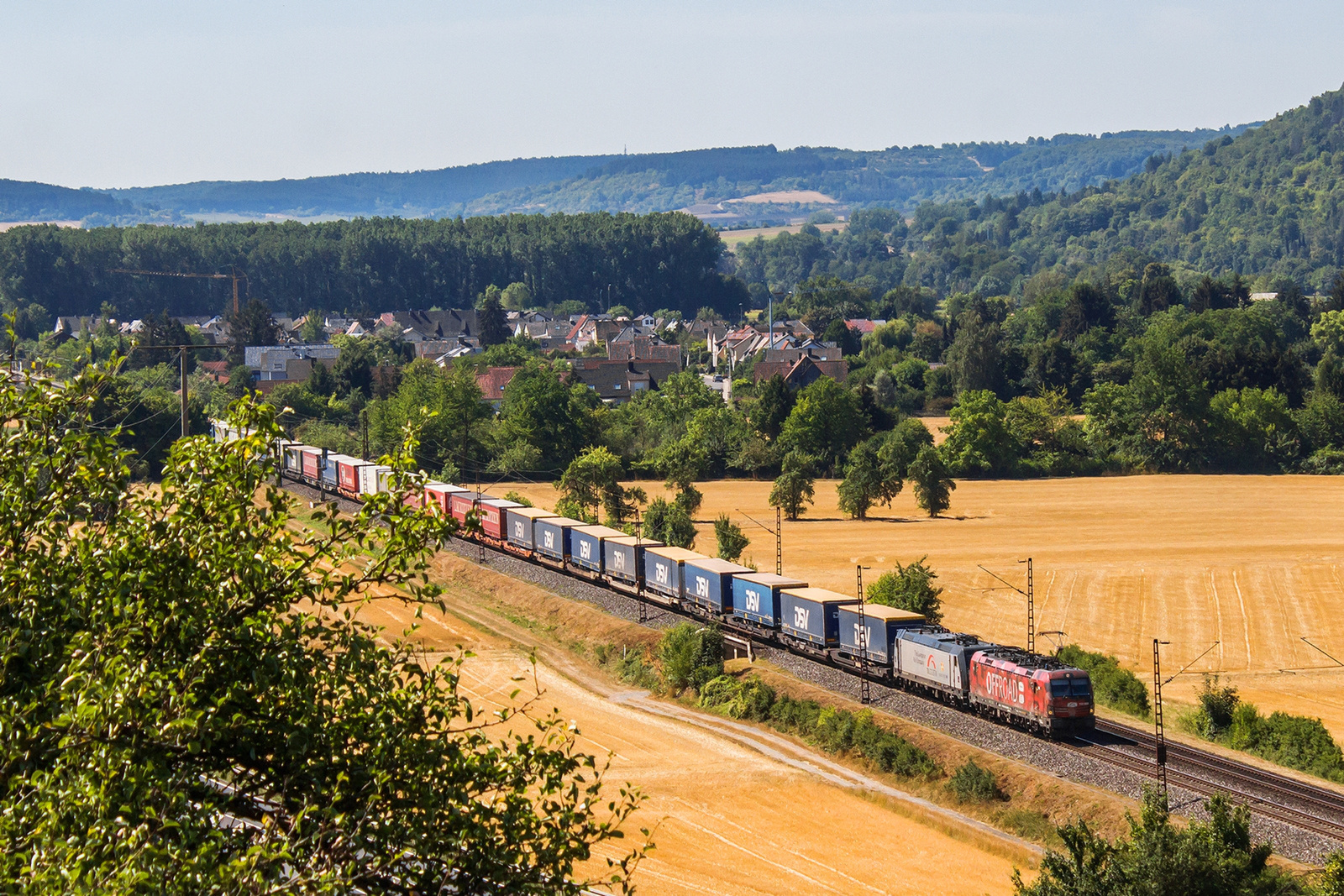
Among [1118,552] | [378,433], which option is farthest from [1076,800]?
[378,433]

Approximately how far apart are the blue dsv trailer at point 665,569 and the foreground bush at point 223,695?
151 ft

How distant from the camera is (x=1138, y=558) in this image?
271 ft

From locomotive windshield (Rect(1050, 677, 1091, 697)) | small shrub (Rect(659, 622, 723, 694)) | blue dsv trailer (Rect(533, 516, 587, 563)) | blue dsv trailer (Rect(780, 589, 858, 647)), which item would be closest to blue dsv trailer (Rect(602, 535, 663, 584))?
blue dsv trailer (Rect(533, 516, 587, 563))

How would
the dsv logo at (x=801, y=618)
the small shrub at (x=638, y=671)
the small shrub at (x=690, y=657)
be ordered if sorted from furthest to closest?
the small shrub at (x=638, y=671) < the small shrub at (x=690, y=657) < the dsv logo at (x=801, y=618)

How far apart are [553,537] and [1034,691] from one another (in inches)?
1419

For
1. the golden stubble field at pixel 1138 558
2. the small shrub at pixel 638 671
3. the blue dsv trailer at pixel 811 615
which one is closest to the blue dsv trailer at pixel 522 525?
the golden stubble field at pixel 1138 558

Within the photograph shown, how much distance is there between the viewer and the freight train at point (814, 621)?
1654 inches

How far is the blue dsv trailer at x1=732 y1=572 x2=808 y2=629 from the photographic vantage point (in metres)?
54.8

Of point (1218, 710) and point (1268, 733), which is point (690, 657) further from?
point (1268, 733)

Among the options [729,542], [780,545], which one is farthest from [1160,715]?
[729,542]

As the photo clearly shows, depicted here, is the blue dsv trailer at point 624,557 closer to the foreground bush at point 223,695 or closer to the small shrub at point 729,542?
the small shrub at point 729,542

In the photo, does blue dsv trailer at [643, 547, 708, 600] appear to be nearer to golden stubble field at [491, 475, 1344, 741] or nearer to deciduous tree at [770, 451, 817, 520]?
golden stubble field at [491, 475, 1344, 741]

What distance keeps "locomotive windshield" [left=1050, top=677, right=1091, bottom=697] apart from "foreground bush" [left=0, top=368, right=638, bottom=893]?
29.1 meters

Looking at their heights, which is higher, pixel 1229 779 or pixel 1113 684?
pixel 1229 779
